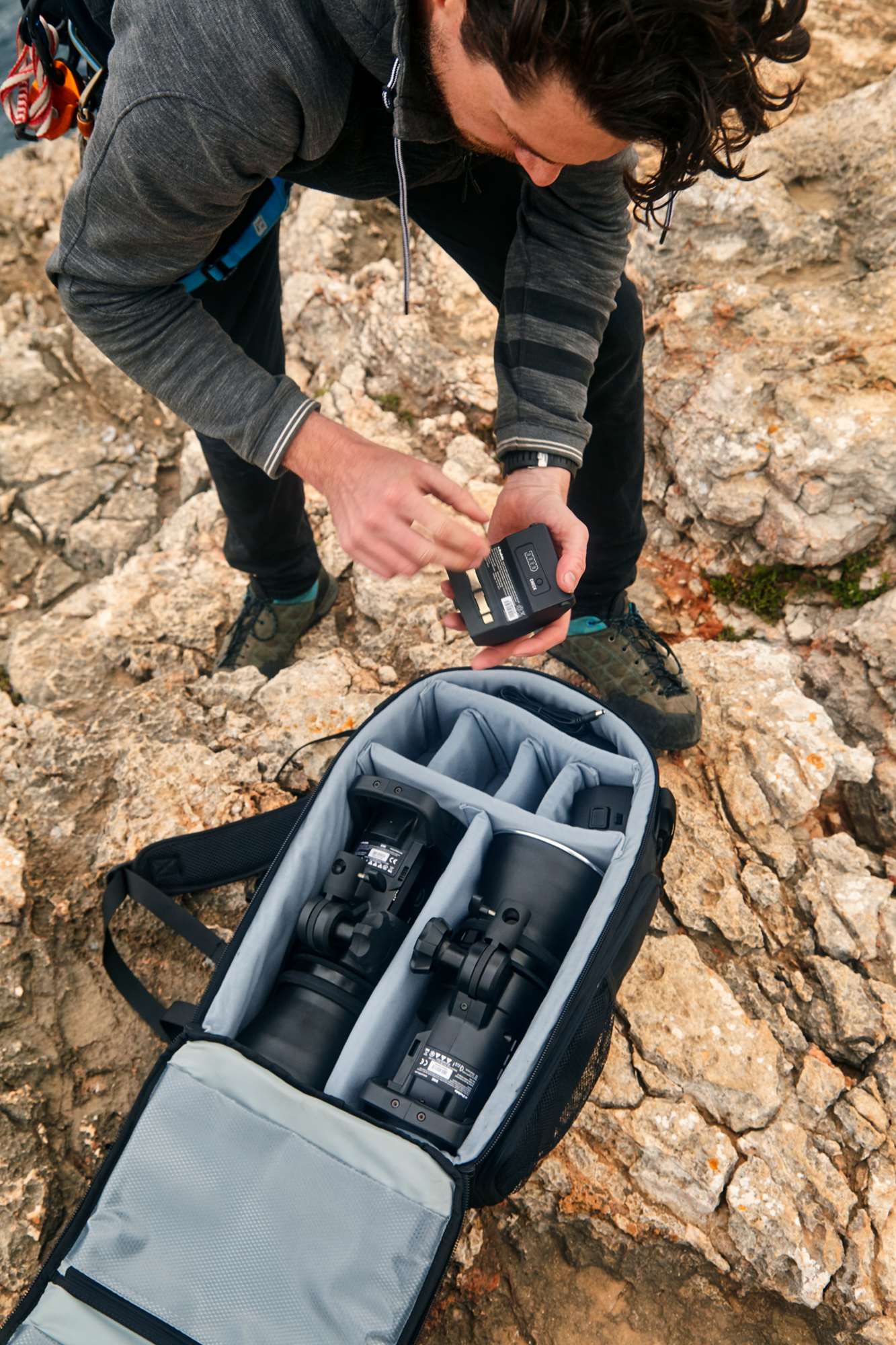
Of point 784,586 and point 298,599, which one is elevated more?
point 784,586

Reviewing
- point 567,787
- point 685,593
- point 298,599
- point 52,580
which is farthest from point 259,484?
point 52,580

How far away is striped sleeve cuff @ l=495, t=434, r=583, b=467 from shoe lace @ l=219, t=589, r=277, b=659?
1.24m

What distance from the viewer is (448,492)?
5.26 ft

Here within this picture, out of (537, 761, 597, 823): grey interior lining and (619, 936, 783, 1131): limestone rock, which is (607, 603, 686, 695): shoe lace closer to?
(537, 761, 597, 823): grey interior lining

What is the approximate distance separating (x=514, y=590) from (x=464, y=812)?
54 cm

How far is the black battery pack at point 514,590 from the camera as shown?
6.02ft

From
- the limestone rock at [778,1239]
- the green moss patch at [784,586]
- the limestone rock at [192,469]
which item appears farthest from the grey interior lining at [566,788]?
the limestone rock at [192,469]

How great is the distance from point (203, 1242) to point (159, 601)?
7.08 ft

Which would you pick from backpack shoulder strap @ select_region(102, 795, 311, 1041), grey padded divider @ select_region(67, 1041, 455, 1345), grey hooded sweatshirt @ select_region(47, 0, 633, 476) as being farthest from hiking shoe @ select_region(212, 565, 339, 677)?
grey padded divider @ select_region(67, 1041, 455, 1345)

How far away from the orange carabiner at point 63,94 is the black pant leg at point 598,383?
0.70 metres

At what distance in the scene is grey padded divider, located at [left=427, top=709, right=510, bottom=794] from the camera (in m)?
2.20

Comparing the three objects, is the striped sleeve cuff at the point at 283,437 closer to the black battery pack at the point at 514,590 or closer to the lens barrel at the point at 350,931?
the black battery pack at the point at 514,590

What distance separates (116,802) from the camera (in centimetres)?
255

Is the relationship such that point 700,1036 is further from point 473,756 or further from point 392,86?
point 392,86
